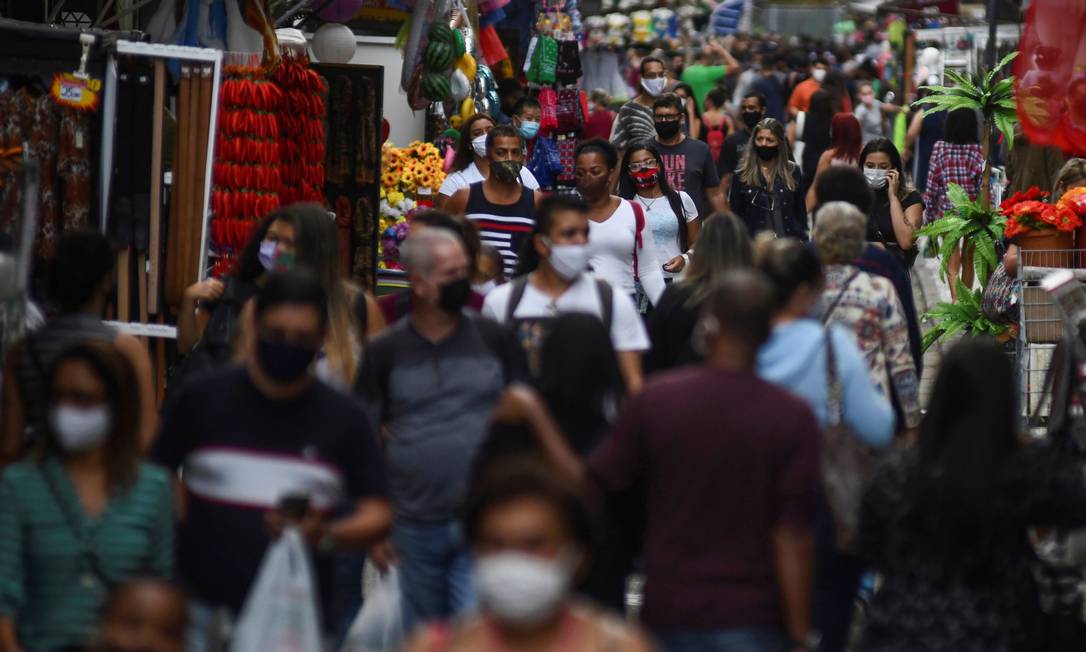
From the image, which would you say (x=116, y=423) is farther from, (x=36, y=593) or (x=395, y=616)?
(x=395, y=616)

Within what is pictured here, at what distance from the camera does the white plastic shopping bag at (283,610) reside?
4.69 meters

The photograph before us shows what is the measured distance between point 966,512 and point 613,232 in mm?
4266

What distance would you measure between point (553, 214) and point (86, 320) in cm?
171

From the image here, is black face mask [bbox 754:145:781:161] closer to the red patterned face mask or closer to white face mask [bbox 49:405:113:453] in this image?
the red patterned face mask

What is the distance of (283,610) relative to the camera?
4.72 metres

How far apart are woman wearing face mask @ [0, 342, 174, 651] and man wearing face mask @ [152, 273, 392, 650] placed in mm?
111

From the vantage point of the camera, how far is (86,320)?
5.83 meters

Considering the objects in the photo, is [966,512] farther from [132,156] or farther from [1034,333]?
[132,156]

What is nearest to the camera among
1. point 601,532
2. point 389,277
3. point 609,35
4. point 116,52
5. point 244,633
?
point 601,532

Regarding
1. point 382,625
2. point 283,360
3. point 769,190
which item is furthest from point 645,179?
point 283,360

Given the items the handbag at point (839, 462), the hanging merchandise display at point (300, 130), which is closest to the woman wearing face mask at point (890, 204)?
the hanging merchandise display at point (300, 130)

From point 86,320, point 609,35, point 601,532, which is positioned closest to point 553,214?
point 86,320

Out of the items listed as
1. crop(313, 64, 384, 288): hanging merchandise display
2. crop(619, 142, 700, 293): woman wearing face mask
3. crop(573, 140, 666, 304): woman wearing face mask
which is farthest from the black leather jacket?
crop(573, 140, 666, 304): woman wearing face mask

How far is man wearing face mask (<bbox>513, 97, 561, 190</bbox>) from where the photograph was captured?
15.9m
